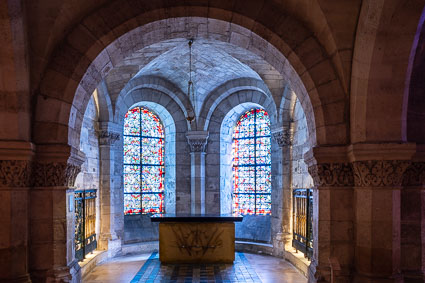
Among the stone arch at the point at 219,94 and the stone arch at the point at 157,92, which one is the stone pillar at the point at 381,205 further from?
the stone arch at the point at 157,92

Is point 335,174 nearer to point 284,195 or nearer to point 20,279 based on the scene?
point 20,279

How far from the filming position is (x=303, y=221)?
29.8ft

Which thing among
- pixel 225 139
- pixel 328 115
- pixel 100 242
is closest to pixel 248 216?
pixel 225 139

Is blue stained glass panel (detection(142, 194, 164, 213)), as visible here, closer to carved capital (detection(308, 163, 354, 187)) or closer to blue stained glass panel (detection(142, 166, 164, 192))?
blue stained glass panel (detection(142, 166, 164, 192))

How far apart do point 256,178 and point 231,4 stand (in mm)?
7100

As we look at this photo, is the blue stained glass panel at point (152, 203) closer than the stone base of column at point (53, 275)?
No

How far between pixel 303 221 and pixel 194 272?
2.55 m

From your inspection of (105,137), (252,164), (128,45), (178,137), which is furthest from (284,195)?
(128,45)

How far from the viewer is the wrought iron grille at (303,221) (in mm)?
8492

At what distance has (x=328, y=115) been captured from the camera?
562cm

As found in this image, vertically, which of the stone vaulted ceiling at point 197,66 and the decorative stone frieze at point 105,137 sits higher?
the stone vaulted ceiling at point 197,66

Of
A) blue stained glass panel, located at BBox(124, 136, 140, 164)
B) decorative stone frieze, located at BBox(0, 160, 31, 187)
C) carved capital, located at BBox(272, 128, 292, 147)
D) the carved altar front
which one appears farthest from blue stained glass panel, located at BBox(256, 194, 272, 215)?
decorative stone frieze, located at BBox(0, 160, 31, 187)

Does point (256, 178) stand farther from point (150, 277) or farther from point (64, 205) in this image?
point (64, 205)

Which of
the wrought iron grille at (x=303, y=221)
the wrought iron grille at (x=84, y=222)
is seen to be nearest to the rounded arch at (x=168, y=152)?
the wrought iron grille at (x=84, y=222)
